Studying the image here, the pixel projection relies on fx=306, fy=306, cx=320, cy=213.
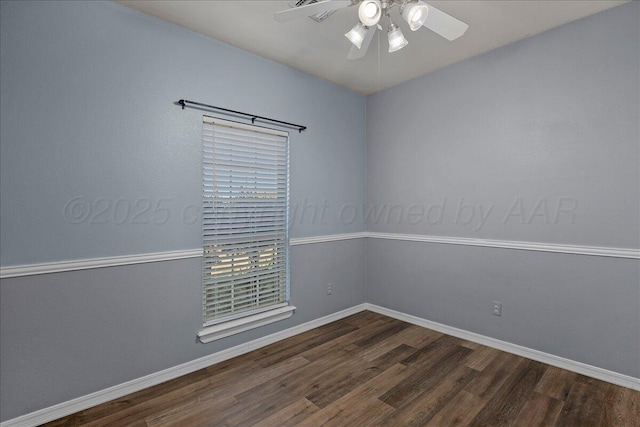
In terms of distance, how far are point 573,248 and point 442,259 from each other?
1.10 meters

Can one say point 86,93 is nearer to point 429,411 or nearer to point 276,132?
point 276,132

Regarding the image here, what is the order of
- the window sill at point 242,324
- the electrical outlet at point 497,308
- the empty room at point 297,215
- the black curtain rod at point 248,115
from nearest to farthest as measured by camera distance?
the empty room at point 297,215 < the black curtain rod at point 248,115 < the window sill at point 242,324 < the electrical outlet at point 497,308

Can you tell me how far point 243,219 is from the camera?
9.30 ft

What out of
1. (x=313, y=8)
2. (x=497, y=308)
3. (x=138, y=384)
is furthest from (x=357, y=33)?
(x=138, y=384)

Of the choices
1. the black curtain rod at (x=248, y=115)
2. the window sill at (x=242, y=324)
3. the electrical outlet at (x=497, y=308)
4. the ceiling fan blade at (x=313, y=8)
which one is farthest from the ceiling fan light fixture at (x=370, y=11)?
the electrical outlet at (x=497, y=308)

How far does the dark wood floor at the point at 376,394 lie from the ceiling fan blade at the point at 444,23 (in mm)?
2320

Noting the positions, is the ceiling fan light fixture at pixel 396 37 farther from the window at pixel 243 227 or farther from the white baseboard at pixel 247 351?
the white baseboard at pixel 247 351

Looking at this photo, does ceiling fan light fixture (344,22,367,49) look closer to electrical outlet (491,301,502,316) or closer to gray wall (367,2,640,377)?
gray wall (367,2,640,377)

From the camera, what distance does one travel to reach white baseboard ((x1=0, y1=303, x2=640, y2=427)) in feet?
6.30

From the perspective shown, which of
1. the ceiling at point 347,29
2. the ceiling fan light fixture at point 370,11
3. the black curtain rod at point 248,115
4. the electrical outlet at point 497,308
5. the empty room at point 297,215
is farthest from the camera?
the electrical outlet at point 497,308

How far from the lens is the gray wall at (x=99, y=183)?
1.83 m

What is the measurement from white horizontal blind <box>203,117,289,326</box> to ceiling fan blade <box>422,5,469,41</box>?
172 centimetres

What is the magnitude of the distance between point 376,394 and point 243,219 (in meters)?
1.78

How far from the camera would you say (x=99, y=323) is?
2.08 m
